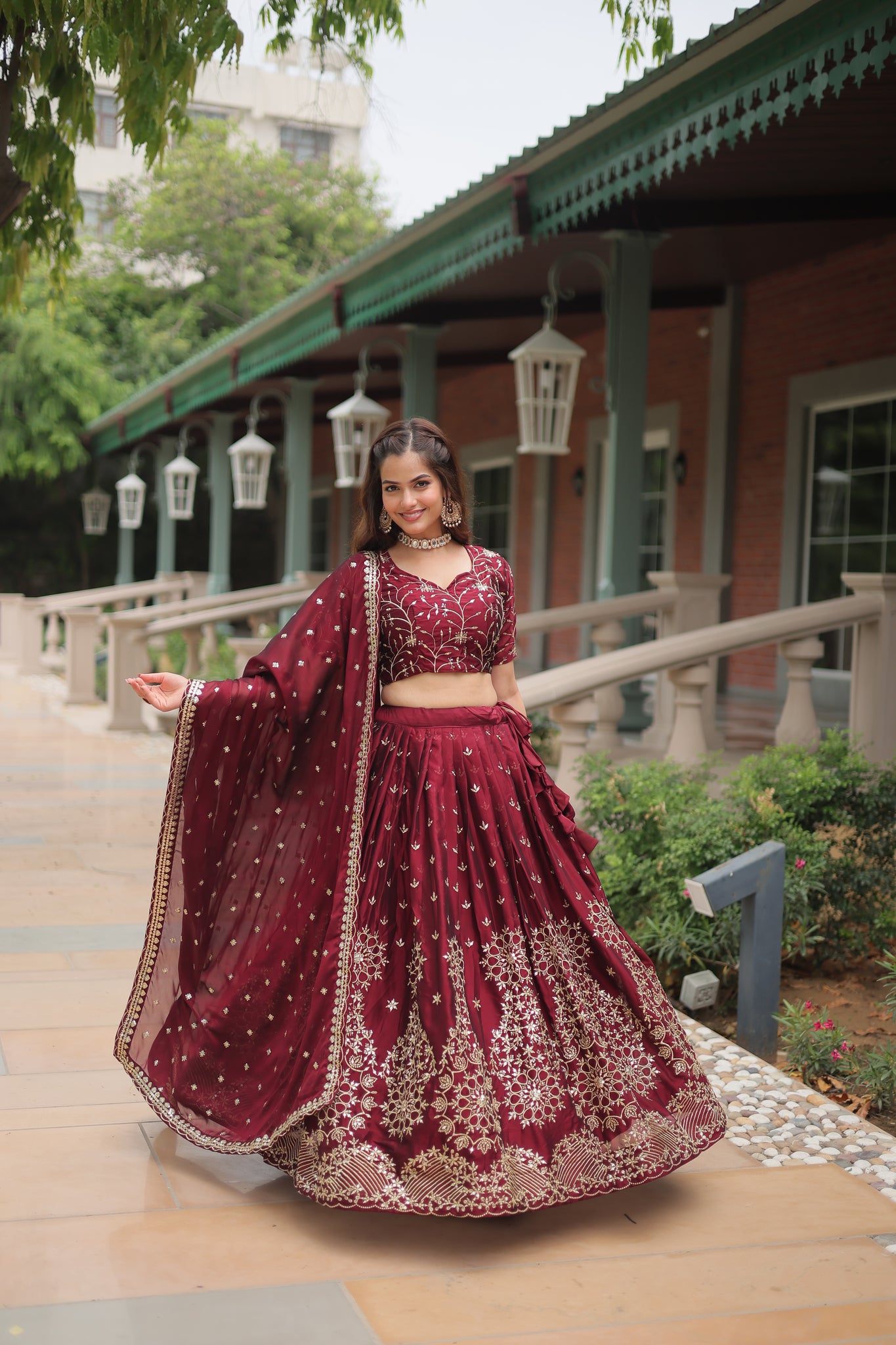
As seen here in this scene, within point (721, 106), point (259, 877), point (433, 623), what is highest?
point (721, 106)

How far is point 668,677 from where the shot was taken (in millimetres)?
6062

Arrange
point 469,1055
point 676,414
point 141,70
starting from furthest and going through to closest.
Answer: point 676,414, point 141,70, point 469,1055

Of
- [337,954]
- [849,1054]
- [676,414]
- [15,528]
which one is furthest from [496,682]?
[15,528]

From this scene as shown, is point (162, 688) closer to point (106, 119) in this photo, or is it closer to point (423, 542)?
point (423, 542)

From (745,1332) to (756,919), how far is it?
1.56 m

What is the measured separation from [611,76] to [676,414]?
5946 mm

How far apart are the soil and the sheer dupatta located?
1607 millimetres

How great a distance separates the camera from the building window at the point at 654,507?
11.9 metres

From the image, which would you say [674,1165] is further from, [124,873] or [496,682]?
[124,873]

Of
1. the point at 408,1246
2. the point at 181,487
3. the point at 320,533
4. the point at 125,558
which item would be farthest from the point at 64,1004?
the point at 320,533

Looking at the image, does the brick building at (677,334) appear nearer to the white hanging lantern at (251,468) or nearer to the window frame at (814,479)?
the window frame at (814,479)

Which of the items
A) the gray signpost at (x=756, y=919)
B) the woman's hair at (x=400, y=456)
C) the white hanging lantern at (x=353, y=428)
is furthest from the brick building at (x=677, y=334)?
the gray signpost at (x=756, y=919)

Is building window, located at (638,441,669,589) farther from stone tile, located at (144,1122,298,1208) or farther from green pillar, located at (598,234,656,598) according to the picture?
stone tile, located at (144,1122,298,1208)

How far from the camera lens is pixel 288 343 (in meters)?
11.9
